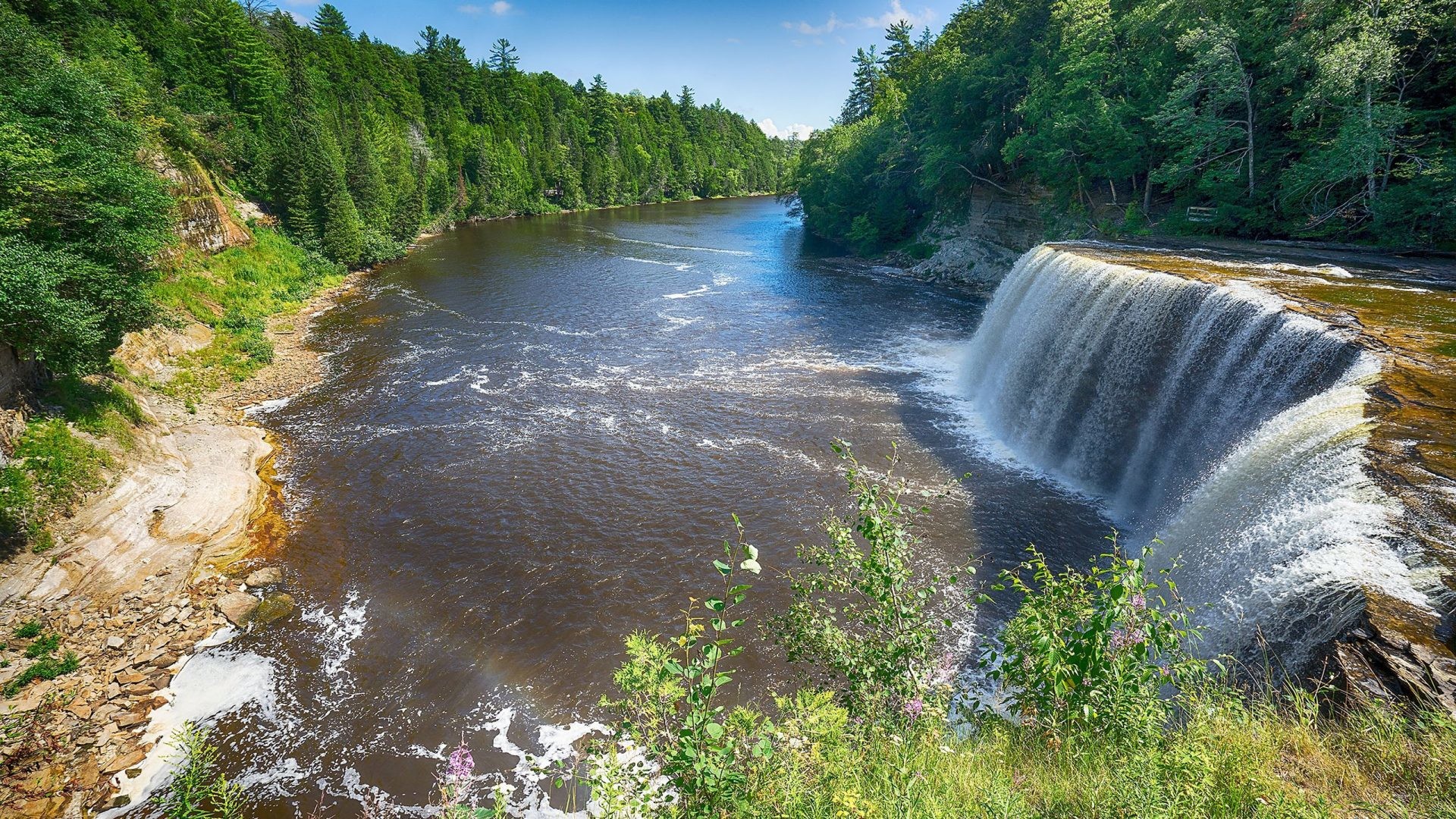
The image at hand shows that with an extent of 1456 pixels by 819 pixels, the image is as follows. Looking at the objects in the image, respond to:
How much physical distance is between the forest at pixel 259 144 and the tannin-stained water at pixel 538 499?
564cm

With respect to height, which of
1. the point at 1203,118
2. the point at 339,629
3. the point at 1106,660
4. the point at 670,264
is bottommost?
the point at 339,629

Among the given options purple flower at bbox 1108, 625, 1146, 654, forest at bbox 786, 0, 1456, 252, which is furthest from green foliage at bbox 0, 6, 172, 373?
forest at bbox 786, 0, 1456, 252

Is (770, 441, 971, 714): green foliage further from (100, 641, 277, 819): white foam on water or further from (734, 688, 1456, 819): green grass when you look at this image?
(100, 641, 277, 819): white foam on water

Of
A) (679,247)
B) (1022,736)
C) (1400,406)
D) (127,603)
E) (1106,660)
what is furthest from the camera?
(679,247)

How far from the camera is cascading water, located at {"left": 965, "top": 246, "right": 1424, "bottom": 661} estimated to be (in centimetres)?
671

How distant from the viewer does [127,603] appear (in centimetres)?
1039

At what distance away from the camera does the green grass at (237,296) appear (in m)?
20.0

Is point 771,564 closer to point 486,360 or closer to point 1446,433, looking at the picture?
point 1446,433

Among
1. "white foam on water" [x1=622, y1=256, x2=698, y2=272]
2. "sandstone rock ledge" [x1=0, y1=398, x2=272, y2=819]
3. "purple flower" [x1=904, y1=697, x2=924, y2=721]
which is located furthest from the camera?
"white foam on water" [x1=622, y1=256, x2=698, y2=272]

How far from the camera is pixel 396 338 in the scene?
25.2 m

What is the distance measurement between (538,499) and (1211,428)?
1301 cm

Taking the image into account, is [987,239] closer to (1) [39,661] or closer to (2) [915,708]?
(2) [915,708]

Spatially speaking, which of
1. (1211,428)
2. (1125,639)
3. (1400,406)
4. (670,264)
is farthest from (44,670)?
(670,264)

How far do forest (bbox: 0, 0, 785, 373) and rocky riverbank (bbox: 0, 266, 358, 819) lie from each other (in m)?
2.96
